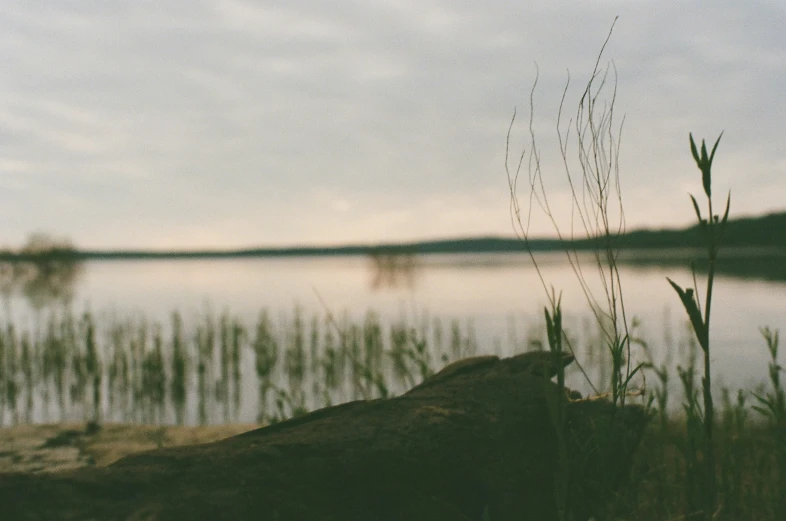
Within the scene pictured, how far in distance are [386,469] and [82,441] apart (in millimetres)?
4165

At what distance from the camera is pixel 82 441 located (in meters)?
5.37

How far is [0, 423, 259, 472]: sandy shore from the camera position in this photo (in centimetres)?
462

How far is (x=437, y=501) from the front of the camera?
2150 millimetres

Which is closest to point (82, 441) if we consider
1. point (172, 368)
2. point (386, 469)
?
point (172, 368)

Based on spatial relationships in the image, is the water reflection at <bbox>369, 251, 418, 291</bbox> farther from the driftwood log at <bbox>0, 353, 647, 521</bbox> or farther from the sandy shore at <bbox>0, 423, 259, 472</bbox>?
the driftwood log at <bbox>0, 353, 647, 521</bbox>

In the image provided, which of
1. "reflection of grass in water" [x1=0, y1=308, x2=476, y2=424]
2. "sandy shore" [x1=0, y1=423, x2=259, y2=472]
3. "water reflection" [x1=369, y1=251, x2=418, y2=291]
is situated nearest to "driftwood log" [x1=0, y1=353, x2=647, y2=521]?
"sandy shore" [x1=0, y1=423, x2=259, y2=472]

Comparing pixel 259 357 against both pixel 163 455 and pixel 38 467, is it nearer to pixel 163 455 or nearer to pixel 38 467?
pixel 38 467

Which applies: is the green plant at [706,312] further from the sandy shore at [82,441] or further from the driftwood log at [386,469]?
the sandy shore at [82,441]

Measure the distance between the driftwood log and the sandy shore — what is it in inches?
103

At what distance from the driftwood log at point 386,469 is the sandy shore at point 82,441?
2.61m

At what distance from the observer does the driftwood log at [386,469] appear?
1.93 m

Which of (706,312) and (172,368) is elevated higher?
(706,312)

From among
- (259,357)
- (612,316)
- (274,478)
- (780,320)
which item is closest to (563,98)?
(612,316)

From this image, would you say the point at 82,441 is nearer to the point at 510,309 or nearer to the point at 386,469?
the point at 386,469
